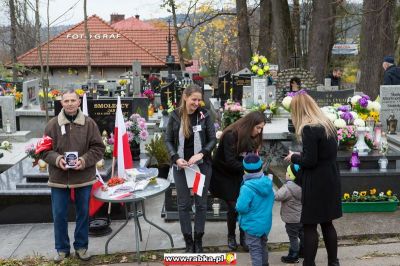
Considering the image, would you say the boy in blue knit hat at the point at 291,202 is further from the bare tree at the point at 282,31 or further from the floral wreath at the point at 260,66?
the bare tree at the point at 282,31

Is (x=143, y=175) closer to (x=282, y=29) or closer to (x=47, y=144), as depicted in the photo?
(x=47, y=144)

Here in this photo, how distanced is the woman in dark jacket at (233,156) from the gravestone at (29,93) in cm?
1020

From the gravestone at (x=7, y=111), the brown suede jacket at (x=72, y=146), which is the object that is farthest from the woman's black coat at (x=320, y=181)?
the gravestone at (x=7, y=111)

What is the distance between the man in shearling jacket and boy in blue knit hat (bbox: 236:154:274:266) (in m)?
1.70

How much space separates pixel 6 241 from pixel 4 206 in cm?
75

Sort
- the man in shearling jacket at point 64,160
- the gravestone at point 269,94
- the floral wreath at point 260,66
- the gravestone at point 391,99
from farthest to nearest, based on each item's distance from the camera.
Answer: the gravestone at point 269,94 < the floral wreath at point 260,66 < the gravestone at point 391,99 < the man in shearling jacket at point 64,160

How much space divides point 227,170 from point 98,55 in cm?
3020

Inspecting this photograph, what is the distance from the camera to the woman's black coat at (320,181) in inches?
175

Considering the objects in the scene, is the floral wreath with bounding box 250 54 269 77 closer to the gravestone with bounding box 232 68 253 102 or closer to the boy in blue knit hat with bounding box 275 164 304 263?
the gravestone with bounding box 232 68 253 102

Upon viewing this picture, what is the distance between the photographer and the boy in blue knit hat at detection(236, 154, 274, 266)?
4.51 meters

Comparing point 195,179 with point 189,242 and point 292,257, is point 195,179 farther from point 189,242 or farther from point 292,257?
point 292,257

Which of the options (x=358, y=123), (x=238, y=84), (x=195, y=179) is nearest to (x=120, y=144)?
(x=195, y=179)

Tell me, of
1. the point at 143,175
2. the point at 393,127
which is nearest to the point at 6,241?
the point at 143,175

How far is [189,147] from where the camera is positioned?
213 inches
